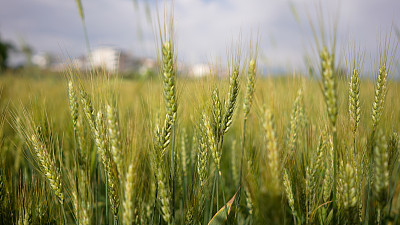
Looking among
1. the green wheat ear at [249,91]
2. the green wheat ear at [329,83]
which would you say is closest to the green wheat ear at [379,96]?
the green wheat ear at [329,83]

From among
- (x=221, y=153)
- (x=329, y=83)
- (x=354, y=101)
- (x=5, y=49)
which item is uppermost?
(x=5, y=49)

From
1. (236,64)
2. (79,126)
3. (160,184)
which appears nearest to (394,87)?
(236,64)

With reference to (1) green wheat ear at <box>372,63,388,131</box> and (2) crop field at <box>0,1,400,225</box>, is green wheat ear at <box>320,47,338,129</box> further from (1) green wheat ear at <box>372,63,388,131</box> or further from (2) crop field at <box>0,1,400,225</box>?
(1) green wheat ear at <box>372,63,388,131</box>

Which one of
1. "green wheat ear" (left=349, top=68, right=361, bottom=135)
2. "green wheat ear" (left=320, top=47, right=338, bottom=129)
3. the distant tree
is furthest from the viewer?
the distant tree

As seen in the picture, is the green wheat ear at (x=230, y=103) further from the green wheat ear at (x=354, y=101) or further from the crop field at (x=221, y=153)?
the green wheat ear at (x=354, y=101)

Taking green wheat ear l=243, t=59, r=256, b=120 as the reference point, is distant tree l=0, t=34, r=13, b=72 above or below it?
above

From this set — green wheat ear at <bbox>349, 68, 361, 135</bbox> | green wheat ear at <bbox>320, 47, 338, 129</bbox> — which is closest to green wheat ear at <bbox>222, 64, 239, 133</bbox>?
green wheat ear at <bbox>320, 47, 338, 129</bbox>

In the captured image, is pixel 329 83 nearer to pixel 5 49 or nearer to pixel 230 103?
pixel 230 103

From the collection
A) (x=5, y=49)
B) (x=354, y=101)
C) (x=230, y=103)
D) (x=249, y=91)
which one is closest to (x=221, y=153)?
(x=230, y=103)

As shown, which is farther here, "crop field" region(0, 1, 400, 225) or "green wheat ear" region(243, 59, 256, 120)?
"green wheat ear" region(243, 59, 256, 120)

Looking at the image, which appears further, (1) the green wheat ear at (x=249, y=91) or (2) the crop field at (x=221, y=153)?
(1) the green wheat ear at (x=249, y=91)

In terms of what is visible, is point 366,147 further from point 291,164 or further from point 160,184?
point 160,184

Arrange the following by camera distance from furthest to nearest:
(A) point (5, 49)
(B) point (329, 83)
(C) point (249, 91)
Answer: (A) point (5, 49), (C) point (249, 91), (B) point (329, 83)

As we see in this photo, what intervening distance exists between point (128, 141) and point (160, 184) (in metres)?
0.23
